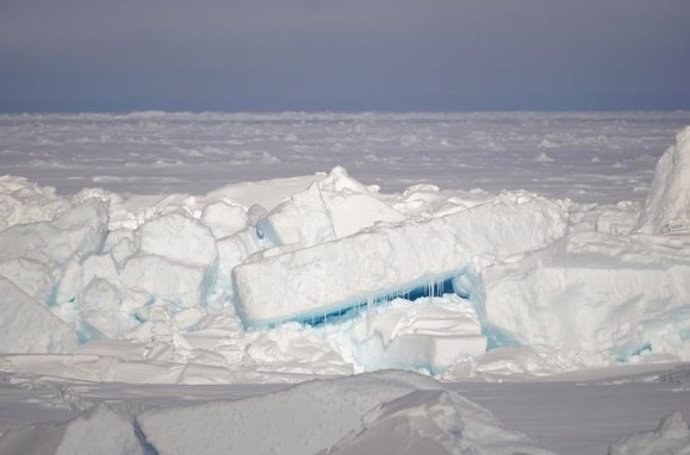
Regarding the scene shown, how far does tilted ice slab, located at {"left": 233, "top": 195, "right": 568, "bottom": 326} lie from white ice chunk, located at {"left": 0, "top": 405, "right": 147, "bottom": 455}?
3.11 m

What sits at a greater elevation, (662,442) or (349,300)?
(662,442)

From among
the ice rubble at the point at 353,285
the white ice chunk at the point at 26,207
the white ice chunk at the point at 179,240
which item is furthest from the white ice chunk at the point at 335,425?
the white ice chunk at the point at 26,207

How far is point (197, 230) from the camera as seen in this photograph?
7117 mm

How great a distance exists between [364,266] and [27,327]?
6.63ft

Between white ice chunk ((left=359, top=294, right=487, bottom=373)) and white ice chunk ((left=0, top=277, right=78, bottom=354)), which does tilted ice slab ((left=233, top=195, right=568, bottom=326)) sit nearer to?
white ice chunk ((left=359, top=294, right=487, bottom=373))

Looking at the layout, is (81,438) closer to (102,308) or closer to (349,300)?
(349,300)

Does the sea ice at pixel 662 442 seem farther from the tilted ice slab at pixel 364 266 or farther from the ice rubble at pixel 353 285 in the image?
the tilted ice slab at pixel 364 266

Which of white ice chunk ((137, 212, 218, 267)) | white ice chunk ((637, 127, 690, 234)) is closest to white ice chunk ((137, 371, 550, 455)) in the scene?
white ice chunk ((137, 212, 218, 267))

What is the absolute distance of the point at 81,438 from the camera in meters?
3.26

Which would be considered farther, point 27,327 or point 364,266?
point 364,266

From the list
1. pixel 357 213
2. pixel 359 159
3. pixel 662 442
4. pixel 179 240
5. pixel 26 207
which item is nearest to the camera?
pixel 662 442

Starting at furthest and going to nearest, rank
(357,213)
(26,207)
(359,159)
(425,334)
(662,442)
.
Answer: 1. (359,159)
2. (26,207)
3. (357,213)
4. (425,334)
5. (662,442)

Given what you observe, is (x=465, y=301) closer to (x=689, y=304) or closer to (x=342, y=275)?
(x=342, y=275)

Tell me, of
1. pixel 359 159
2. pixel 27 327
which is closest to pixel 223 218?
pixel 27 327
